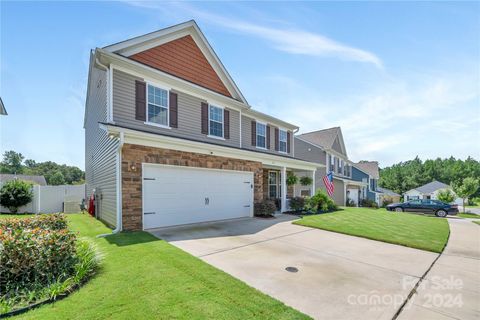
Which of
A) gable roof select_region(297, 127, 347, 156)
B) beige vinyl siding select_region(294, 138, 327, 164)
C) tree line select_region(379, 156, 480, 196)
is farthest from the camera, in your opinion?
tree line select_region(379, 156, 480, 196)

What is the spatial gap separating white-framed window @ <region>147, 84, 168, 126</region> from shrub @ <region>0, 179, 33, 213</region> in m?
12.4

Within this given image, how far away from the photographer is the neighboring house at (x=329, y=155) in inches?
940

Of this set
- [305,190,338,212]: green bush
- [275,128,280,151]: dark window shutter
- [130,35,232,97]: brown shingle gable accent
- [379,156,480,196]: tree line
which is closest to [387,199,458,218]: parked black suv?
[305,190,338,212]: green bush

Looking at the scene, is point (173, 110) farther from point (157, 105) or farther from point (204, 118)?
point (204, 118)

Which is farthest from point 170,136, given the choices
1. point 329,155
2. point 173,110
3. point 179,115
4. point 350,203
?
point 350,203

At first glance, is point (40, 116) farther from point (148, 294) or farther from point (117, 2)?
point (148, 294)

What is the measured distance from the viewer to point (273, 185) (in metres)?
15.6

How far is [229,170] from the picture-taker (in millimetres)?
10648

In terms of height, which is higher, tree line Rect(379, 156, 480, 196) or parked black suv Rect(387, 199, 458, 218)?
tree line Rect(379, 156, 480, 196)

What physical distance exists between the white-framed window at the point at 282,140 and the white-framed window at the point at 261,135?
1.68 m

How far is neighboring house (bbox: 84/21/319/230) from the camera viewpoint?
7.69m

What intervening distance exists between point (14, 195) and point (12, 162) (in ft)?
260

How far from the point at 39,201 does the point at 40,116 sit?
7.08 meters

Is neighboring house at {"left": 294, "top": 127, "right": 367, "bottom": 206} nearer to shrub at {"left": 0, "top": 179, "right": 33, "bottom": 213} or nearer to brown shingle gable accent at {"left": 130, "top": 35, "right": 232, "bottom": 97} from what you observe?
brown shingle gable accent at {"left": 130, "top": 35, "right": 232, "bottom": 97}
